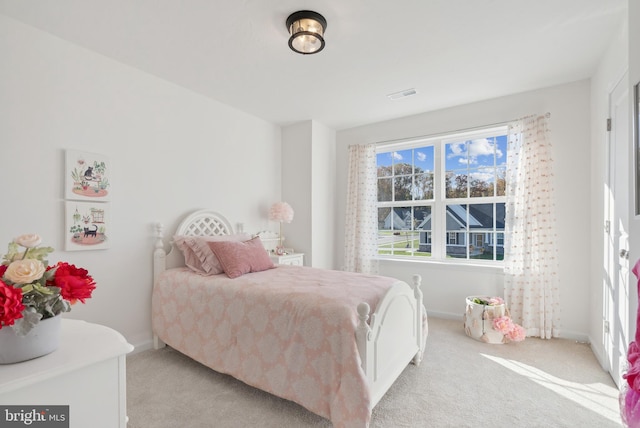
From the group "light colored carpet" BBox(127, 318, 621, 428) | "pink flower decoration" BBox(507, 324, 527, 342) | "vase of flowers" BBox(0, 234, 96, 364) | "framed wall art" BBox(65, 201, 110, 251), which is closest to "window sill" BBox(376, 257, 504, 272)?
"pink flower decoration" BBox(507, 324, 527, 342)

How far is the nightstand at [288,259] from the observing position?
12.1ft

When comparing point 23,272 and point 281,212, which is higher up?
point 281,212

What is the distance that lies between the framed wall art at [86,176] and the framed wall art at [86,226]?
7 cm

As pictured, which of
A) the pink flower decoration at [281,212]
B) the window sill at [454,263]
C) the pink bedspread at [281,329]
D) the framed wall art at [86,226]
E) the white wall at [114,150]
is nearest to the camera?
the pink bedspread at [281,329]

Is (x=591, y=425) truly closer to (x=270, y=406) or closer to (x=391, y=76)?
(x=270, y=406)

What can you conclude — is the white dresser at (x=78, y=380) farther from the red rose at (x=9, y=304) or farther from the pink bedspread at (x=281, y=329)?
the pink bedspread at (x=281, y=329)

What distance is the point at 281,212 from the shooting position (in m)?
3.92

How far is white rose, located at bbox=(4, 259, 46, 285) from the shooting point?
877mm

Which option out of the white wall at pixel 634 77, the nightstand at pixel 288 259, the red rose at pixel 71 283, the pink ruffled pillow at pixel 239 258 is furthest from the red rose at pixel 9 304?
Result: the nightstand at pixel 288 259

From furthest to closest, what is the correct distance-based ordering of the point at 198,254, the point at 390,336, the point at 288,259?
1. the point at 288,259
2. the point at 198,254
3. the point at 390,336

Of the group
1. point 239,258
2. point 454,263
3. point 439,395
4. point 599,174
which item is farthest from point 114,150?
point 599,174

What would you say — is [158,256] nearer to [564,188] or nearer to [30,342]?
[30,342]

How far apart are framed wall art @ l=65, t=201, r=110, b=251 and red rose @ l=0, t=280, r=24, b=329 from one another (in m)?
1.81

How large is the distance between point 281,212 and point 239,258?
1307mm
